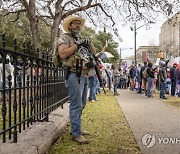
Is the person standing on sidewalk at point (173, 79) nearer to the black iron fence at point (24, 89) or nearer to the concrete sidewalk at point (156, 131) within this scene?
the concrete sidewalk at point (156, 131)

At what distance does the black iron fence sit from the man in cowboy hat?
53 centimetres

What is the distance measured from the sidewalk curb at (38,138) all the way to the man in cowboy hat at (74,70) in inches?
15.6

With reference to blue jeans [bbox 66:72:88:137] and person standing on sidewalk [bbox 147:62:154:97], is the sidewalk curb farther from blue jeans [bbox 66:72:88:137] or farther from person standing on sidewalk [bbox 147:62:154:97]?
person standing on sidewalk [bbox 147:62:154:97]

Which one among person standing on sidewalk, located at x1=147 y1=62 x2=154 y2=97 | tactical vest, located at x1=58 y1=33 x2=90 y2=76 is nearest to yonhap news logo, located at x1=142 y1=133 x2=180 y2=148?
tactical vest, located at x1=58 y1=33 x2=90 y2=76

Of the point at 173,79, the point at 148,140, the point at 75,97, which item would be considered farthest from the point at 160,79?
the point at 75,97

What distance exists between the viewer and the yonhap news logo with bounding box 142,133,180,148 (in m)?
5.19

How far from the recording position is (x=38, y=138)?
14.6 feet

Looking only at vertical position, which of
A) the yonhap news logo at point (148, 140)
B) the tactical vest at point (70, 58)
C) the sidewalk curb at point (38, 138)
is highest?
the tactical vest at point (70, 58)

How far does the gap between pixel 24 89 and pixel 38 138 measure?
0.70 metres

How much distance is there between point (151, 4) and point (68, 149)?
11805 millimetres

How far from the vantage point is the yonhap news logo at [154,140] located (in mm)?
5188

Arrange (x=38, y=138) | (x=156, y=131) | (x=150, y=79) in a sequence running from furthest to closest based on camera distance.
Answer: (x=150, y=79), (x=156, y=131), (x=38, y=138)

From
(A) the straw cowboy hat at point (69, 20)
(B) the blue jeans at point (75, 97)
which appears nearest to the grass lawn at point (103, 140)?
(B) the blue jeans at point (75, 97)

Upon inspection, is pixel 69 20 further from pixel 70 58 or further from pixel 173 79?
pixel 173 79
